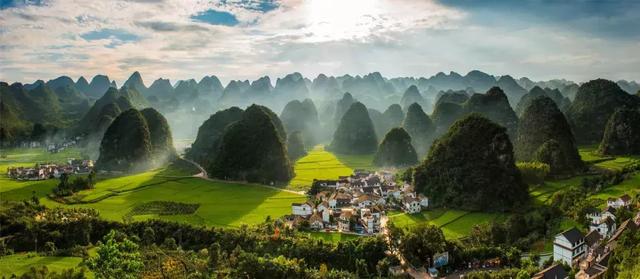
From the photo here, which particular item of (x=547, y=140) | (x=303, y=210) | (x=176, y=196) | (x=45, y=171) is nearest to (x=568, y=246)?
(x=303, y=210)

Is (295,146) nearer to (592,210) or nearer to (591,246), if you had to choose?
(592,210)

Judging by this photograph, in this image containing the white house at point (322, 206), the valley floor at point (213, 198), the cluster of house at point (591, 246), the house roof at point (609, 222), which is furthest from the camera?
the white house at point (322, 206)

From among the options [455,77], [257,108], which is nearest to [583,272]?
[257,108]

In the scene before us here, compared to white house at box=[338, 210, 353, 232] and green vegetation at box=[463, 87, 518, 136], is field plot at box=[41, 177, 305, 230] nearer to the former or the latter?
white house at box=[338, 210, 353, 232]

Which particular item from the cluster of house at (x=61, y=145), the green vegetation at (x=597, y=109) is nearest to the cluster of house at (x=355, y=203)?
the green vegetation at (x=597, y=109)

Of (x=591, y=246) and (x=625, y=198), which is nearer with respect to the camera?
(x=591, y=246)

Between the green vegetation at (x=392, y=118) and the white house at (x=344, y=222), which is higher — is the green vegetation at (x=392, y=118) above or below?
above

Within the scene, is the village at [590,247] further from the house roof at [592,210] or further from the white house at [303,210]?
the white house at [303,210]
